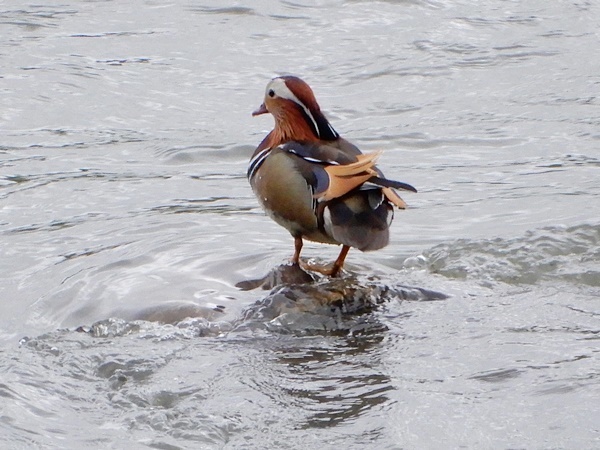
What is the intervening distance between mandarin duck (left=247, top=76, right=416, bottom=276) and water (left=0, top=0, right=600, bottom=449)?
31 cm

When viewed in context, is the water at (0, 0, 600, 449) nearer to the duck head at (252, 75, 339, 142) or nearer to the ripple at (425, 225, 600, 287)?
the ripple at (425, 225, 600, 287)

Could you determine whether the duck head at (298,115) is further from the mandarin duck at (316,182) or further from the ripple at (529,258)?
the ripple at (529,258)

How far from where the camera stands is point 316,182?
211 inches

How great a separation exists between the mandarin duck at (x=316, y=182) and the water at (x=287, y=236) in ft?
1.01

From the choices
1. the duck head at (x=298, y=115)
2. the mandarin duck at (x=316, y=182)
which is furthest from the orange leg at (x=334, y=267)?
the duck head at (x=298, y=115)

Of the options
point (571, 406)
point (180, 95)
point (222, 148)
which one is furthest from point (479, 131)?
point (571, 406)

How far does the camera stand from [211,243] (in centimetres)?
641

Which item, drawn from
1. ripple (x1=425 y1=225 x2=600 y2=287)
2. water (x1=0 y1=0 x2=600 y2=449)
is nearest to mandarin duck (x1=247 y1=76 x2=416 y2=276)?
water (x1=0 y1=0 x2=600 y2=449)

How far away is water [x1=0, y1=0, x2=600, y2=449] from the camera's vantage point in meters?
3.98

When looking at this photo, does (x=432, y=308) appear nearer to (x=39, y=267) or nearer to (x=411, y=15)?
(x=39, y=267)

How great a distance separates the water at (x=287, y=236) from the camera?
13.0 feet

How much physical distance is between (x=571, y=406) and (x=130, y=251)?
3.12 metres

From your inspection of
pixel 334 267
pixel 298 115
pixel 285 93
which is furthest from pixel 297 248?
pixel 285 93

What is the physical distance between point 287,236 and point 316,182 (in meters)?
1.39
